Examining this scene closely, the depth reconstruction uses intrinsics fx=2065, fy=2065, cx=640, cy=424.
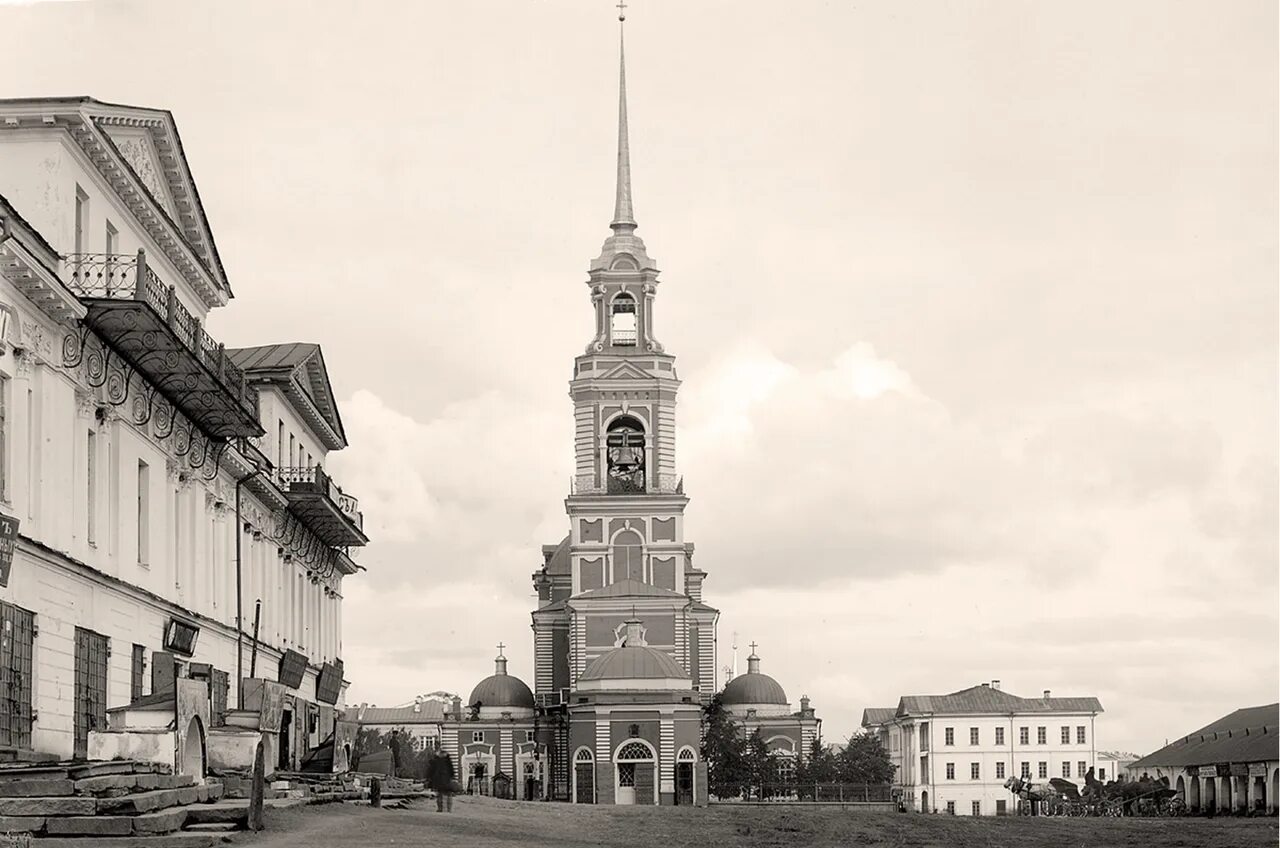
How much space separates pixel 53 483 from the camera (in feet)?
94.1

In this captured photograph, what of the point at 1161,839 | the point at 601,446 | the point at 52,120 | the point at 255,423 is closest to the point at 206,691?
the point at 52,120

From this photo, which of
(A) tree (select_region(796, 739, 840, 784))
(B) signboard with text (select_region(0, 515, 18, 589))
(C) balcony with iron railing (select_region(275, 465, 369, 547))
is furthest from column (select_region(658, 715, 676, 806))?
(B) signboard with text (select_region(0, 515, 18, 589))

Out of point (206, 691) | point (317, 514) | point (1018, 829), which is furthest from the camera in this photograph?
point (317, 514)

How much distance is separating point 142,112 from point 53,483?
7310mm

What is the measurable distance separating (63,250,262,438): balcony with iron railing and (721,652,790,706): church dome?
238 ft

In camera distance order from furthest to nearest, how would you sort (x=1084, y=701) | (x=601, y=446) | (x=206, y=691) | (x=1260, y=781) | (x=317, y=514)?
(x=1084, y=701)
(x=601, y=446)
(x=1260, y=781)
(x=317, y=514)
(x=206, y=691)

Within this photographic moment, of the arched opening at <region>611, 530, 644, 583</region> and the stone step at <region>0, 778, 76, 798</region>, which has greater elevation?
the arched opening at <region>611, 530, 644, 583</region>

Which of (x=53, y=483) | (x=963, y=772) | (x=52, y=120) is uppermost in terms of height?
(x=52, y=120)

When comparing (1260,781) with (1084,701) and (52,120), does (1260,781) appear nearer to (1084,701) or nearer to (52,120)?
(1084,701)

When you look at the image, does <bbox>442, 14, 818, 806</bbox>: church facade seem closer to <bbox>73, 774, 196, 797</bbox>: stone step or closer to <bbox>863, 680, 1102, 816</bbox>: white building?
<bbox>863, 680, 1102, 816</bbox>: white building

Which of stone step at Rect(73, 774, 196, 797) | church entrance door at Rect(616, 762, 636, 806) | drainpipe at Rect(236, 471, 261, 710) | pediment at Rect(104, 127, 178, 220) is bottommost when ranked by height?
church entrance door at Rect(616, 762, 636, 806)

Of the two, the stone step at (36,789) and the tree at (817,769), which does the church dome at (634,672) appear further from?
the stone step at (36,789)

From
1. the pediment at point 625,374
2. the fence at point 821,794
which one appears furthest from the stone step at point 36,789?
the pediment at point 625,374

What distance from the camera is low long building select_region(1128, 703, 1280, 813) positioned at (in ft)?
239
